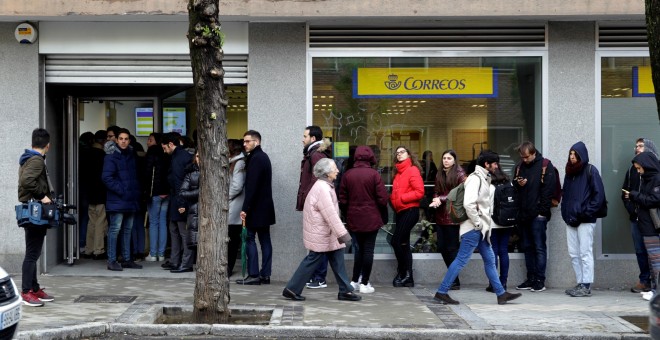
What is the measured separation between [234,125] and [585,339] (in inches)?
306

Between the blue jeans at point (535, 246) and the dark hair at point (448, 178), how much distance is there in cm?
112

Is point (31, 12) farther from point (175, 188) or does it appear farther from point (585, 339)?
point (585, 339)

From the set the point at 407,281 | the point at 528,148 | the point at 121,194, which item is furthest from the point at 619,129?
the point at 121,194

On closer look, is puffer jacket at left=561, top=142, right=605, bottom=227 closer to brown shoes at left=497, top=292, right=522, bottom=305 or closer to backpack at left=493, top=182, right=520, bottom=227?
backpack at left=493, top=182, right=520, bottom=227

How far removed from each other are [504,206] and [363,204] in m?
1.88

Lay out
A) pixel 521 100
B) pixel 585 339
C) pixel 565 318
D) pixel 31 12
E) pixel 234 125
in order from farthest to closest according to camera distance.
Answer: pixel 234 125 < pixel 521 100 < pixel 31 12 < pixel 565 318 < pixel 585 339

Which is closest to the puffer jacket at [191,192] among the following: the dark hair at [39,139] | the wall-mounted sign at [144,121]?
the wall-mounted sign at [144,121]

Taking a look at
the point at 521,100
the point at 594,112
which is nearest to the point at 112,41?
the point at 521,100

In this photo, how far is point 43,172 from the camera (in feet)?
33.4

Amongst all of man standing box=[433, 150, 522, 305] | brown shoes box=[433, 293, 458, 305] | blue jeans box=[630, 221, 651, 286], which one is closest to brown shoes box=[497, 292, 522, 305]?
man standing box=[433, 150, 522, 305]

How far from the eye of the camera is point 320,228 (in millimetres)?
10492

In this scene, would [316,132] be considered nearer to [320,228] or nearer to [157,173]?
[320,228]

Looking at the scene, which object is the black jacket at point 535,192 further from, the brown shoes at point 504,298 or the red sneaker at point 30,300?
the red sneaker at point 30,300

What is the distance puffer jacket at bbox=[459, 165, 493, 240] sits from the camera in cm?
1041
